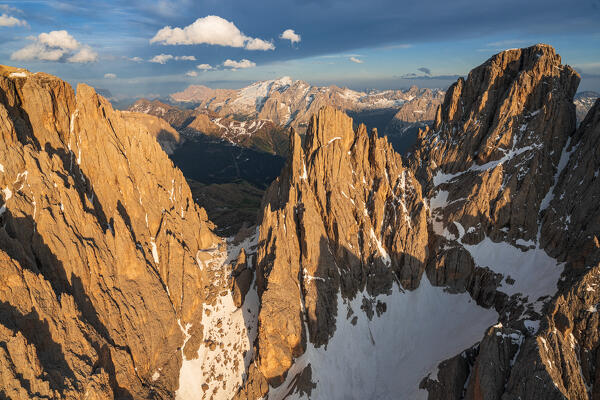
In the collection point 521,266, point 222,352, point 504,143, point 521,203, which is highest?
point 504,143

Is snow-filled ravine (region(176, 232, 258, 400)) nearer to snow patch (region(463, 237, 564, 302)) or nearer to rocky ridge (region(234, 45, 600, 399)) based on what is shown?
rocky ridge (region(234, 45, 600, 399))

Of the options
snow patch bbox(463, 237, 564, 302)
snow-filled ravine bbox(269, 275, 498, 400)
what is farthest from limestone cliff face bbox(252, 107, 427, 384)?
snow patch bbox(463, 237, 564, 302)

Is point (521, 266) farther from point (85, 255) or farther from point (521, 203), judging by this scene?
point (85, 255)

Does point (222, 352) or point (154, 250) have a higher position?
point (154, 250)

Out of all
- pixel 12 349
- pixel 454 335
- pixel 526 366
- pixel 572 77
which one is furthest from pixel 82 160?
pixel 572 77

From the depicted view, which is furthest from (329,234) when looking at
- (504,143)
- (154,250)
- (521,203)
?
(504,143)

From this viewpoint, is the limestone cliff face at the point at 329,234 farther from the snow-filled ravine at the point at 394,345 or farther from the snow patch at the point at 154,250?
the snow patch at the point at 154,250
